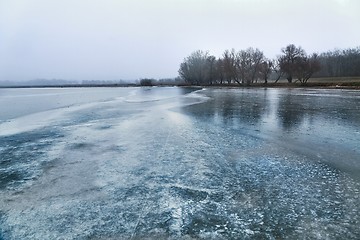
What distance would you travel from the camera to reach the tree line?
3073 inches

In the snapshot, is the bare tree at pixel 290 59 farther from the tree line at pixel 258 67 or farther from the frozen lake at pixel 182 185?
the frozen lake at pixel 182 185

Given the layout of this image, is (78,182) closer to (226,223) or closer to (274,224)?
(226,223)

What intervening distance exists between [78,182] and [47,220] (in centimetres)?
199

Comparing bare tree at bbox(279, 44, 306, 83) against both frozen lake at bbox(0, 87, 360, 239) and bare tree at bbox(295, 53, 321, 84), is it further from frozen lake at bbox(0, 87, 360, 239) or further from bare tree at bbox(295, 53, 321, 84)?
frozen lake at bbox(0, 87, 360, 239)

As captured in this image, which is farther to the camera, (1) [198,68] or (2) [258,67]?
(1) [198,68]

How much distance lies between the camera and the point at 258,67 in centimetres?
8800

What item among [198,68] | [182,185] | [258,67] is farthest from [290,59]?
[182,185]

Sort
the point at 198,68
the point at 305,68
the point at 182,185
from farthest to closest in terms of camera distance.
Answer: the point at 198,68 < the point at 305,68 < the point at 182,185

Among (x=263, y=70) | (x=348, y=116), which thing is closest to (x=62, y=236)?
(x=348, y=116)

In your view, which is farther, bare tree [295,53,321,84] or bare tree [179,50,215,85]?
bare tree [179,50,215,85]

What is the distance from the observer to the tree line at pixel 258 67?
78.1 m

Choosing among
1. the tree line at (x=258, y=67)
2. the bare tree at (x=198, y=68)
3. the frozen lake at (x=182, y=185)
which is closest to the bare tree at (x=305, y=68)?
the tree line at (x=258, y=67)

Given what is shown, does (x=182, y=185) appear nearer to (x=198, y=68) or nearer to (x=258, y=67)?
(x=258, y=67)

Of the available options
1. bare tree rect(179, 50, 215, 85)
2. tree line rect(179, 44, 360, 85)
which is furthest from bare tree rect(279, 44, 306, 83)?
bare tree rect(179, 50, 215, 85)
